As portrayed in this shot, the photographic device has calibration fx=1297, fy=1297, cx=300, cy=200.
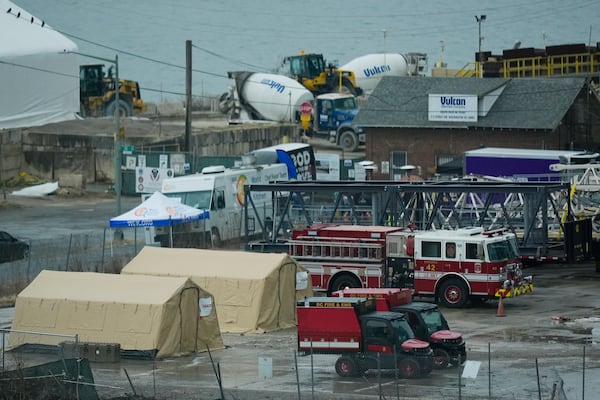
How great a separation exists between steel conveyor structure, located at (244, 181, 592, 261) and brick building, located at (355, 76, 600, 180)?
12737 millimetres

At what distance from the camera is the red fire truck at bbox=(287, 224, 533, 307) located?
114 ft

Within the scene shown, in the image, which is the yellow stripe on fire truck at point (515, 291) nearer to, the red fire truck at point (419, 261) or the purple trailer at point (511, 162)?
the red fire truck at point (419, 261)

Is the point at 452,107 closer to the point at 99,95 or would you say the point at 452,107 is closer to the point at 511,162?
the point at 511,162

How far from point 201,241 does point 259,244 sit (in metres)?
4.90

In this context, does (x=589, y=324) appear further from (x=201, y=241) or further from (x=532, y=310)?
(x=201, y=241)

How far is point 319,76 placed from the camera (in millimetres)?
87375

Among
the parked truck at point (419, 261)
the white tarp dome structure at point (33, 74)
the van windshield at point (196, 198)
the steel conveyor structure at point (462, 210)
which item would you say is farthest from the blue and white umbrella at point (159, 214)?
the white tarp dome structure at point (33, 74)

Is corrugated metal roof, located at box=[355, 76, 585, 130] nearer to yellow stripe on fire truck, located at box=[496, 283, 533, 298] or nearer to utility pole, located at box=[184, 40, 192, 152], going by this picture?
utility pole, located at box=[184, 40, 192, 152]

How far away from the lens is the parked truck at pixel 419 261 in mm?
34719

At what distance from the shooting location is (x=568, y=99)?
61.0m

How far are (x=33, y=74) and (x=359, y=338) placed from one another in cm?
5277

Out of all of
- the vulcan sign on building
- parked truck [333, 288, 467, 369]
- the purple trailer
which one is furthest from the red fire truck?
the vulcan sign on building

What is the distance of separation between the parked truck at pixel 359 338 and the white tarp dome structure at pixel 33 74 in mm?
48454

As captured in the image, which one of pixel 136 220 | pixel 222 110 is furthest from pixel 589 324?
pixel 222 110
